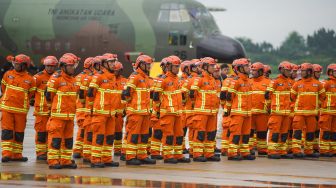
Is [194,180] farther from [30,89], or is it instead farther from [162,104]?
[30,89]

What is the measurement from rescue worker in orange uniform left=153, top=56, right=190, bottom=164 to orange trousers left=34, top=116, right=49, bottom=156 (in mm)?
2163

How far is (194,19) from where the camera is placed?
34.2 metres

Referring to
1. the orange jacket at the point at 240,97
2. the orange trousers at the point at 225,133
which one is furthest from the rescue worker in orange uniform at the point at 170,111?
the orange trousers at the point at 225,133

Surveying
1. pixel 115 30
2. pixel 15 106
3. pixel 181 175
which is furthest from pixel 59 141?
pixel 115 30

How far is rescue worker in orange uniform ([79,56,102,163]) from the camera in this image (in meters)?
17.8

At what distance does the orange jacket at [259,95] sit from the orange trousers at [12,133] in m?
5.16

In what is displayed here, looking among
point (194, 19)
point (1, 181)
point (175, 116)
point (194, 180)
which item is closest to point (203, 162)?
point (175, 116)

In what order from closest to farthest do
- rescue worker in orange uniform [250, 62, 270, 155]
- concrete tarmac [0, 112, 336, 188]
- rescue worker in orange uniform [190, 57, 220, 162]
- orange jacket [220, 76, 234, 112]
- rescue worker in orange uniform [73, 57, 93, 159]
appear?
concrete tarmac [0, 112, 336, 188] → rescue worker in orange uniform [190, 57, 220, 162] → rescue worker in orange uniform [73, 57, 93, 159] → orange jacket [220, 76, 234, 112] → rescue worker in orange uniform [250, 62, 270, 155]

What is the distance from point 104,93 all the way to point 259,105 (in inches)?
169

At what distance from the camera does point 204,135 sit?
62.7ft

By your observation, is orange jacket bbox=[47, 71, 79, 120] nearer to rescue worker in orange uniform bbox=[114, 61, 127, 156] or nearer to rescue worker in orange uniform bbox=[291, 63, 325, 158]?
rescue worker in orange uniform bbox=[114, 61, 127, 156]

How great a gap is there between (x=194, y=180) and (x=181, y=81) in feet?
16.1

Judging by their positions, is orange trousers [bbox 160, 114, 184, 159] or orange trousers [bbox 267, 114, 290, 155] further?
orange trousers [bbox 267, 114, 290, 155]

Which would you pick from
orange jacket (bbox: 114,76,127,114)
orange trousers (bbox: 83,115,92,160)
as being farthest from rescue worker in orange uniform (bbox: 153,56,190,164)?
orange trousers (bbox: 83,115,92,160)
